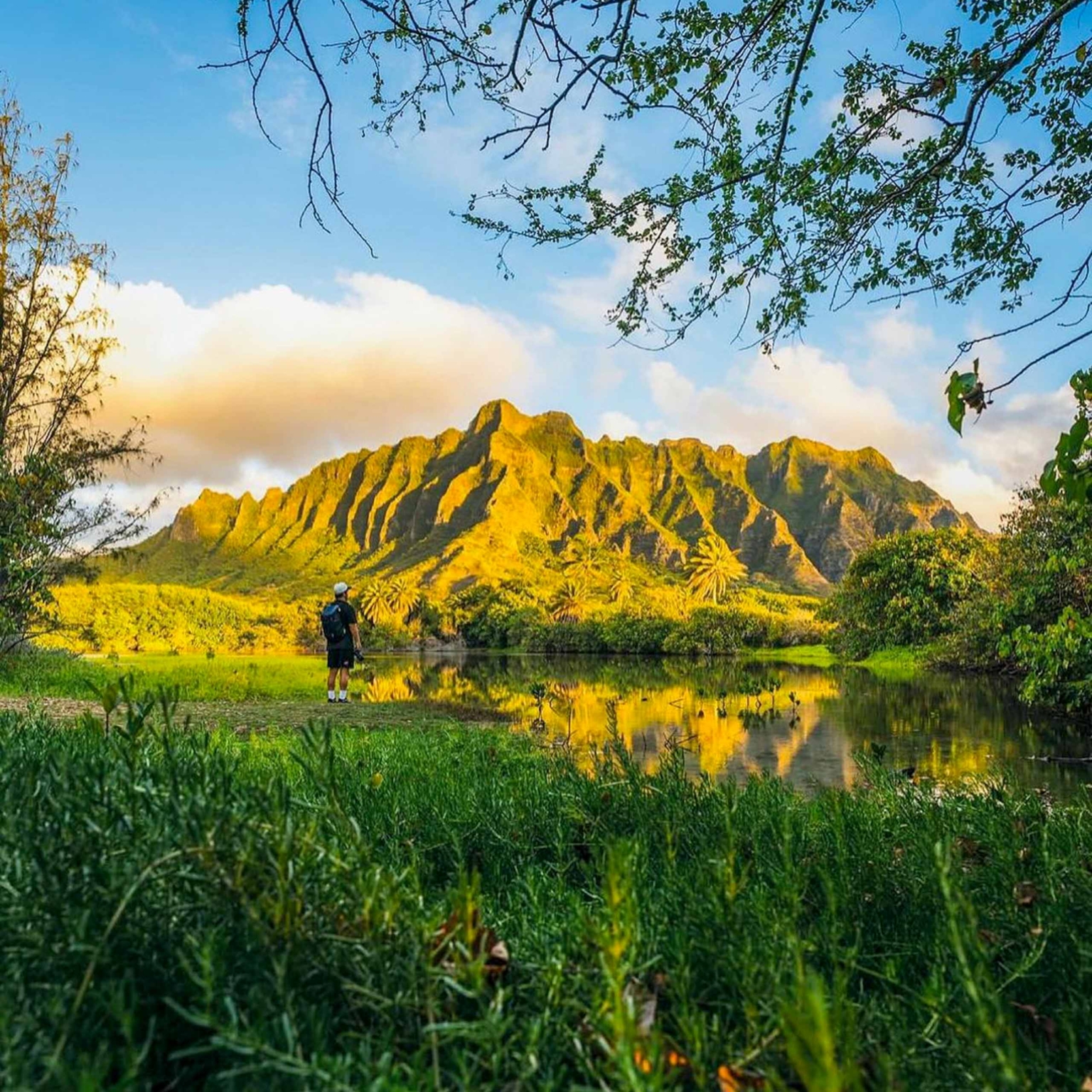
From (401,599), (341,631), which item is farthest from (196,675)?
A: (401,599)

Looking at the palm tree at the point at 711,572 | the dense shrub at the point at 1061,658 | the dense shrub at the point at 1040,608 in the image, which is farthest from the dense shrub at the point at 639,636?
the dense shrub at the point at 1061,658

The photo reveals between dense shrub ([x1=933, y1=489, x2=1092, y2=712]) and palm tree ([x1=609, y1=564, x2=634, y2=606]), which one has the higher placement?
palm tree ([x1=609, y1=564, x2=634, y2=606])

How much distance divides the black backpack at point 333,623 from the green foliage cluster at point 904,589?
41.3 m

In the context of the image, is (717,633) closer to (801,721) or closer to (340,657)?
(801,721)

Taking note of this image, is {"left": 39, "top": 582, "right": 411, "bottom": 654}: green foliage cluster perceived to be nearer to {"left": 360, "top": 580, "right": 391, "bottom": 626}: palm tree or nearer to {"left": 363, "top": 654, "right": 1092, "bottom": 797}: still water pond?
{"left": 360, "top": 580, "right": 391, "bottom": 626}: palm tree

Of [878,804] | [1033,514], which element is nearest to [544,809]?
[878,804]

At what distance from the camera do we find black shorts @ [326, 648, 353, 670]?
75.8 feet

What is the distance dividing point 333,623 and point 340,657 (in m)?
1.49

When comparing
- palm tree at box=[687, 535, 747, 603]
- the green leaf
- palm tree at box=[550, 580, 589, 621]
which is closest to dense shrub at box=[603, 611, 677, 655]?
palm tree at box=[550, 580, 589, 621]

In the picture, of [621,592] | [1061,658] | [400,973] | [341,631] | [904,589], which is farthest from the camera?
[621,592]

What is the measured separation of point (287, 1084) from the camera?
41.5 inches

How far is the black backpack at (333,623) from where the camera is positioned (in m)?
22.1

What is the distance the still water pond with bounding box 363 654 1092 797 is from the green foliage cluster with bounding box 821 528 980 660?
7.68 metres

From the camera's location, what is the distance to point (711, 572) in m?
147
